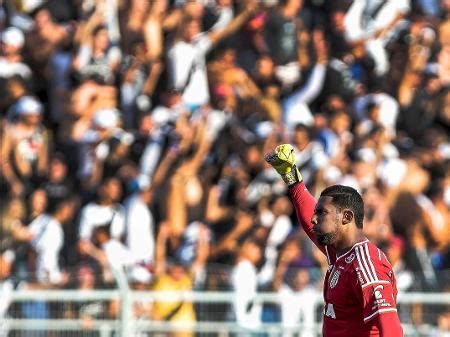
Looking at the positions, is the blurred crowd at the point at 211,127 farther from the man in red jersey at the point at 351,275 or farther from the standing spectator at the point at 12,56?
the man in red jersey at the point at 351,275

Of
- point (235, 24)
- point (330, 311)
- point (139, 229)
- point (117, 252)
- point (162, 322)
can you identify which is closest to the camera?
point (330, 311)

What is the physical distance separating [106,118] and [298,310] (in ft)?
14.9

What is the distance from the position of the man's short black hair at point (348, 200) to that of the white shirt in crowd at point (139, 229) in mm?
6894

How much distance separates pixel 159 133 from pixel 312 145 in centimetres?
184

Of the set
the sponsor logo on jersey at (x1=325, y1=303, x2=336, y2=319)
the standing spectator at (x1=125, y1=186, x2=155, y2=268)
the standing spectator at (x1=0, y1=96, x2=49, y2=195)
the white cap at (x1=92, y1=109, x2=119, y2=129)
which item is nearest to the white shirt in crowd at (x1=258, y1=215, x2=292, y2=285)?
the standing spectator at (x1=125, y1=186, x2=155, y2=268)

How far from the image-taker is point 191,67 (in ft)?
46.6

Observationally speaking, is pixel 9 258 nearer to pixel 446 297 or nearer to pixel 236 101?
pixel 236 101

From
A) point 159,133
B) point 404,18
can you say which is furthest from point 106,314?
point 404,18

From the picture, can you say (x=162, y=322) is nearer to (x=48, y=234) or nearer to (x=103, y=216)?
(x=103, y=216)

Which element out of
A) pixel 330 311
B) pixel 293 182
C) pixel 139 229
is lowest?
pixel 330 311

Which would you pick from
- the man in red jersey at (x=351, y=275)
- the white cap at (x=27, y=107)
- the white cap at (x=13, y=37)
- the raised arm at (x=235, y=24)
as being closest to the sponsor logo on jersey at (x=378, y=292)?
the man in red jersey at (x=351, y=275)

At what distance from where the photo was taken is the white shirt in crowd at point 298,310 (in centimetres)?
1050

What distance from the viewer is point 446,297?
10445mm

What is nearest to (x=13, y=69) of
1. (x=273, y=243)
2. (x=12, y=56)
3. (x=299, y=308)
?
(x=12, y=56)
